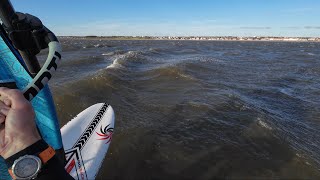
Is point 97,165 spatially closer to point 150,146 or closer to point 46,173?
point 150,146

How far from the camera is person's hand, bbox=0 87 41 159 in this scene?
157cm

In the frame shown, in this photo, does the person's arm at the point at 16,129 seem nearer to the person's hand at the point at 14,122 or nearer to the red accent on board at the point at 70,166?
the person's hand at the point at 14,122

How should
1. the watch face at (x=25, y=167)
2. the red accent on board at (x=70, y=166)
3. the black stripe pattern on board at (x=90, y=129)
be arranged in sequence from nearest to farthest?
1. the watch face at (x=25, y=167)
2. the red accent on board at (x=70, y=166)
3. the black stripe pattern on board at (x=90, y=129)

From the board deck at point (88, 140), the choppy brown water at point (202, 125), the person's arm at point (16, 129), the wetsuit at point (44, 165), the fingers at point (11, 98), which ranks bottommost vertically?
the choppy brown water at point (202, 125)

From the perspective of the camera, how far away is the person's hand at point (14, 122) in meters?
1.57

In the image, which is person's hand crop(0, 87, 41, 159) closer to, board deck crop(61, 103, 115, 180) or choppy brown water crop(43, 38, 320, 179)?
board deck crop(61, 103, 115, 180)

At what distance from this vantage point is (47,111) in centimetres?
371

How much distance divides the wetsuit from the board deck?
2591mm

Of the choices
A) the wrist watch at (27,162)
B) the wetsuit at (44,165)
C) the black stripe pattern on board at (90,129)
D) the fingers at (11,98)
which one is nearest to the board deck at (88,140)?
the black stripe pattern on board at (90,129)

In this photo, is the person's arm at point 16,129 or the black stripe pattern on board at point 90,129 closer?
the person's arm at point 16,129

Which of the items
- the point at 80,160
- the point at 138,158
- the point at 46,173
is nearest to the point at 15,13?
the point at 46,173

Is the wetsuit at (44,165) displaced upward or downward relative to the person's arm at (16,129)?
downward

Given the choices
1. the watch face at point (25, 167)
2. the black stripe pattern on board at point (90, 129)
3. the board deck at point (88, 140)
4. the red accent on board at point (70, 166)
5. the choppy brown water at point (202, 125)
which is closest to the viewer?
the watch face at point (25, 167)

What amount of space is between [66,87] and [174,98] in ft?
13.2
